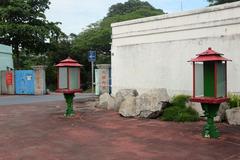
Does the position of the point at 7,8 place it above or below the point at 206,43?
above

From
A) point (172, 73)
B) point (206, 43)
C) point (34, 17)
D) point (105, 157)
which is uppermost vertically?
point (34, 17)

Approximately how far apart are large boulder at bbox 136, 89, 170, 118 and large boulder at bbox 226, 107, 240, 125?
231 centimetres

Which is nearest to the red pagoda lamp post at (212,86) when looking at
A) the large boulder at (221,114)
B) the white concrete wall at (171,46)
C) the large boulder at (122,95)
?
the large boulder at (221,114)

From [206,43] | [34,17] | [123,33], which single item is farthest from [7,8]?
[206,43]

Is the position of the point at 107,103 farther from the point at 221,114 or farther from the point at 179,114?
the point at 221,114

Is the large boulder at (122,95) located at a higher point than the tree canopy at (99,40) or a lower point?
lower

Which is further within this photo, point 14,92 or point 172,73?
point 14,92

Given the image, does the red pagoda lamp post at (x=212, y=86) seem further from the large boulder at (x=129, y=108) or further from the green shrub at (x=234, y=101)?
the large boulder at (x=129, y=108)

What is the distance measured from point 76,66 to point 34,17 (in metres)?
22.9

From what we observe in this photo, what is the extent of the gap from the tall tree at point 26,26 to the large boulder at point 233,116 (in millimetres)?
25140

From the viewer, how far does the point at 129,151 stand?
27.1 ft

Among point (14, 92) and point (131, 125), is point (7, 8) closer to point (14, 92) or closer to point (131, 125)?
point (14, 92)

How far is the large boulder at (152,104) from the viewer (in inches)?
508

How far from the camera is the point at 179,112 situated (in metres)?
12.6
